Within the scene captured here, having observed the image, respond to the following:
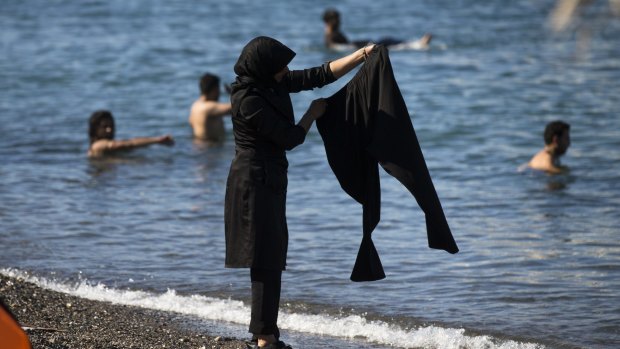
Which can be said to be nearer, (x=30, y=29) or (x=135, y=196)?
(x=135, y=196)

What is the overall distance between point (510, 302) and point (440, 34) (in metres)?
16.6

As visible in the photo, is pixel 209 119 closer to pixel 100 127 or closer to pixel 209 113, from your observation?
pixel 209 113

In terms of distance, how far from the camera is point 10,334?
3961 mm

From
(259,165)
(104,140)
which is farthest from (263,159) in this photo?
(104,140)

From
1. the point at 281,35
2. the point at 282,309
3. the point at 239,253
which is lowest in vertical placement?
the point at 282,309

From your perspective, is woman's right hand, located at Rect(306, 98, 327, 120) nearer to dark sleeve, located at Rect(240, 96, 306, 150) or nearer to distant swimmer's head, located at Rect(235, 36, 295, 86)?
dark sleeve, located at Rect(240, 96, 306, 150)

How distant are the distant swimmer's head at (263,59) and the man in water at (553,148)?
22.7 ft

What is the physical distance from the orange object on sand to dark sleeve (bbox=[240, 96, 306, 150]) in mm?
1811

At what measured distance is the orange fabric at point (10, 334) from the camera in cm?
395

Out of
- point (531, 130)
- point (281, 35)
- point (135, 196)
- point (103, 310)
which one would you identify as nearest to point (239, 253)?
point (103, 310)

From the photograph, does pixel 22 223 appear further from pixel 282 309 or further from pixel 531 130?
pixel 531 130

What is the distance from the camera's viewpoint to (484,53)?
69.1 ft

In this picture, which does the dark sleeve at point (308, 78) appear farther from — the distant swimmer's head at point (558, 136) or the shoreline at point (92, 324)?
the distant swimmer's head at point (558, 136)

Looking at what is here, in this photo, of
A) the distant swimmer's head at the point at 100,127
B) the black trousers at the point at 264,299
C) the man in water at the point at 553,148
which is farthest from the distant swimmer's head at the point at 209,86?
the black trousers at the point at 264,299
